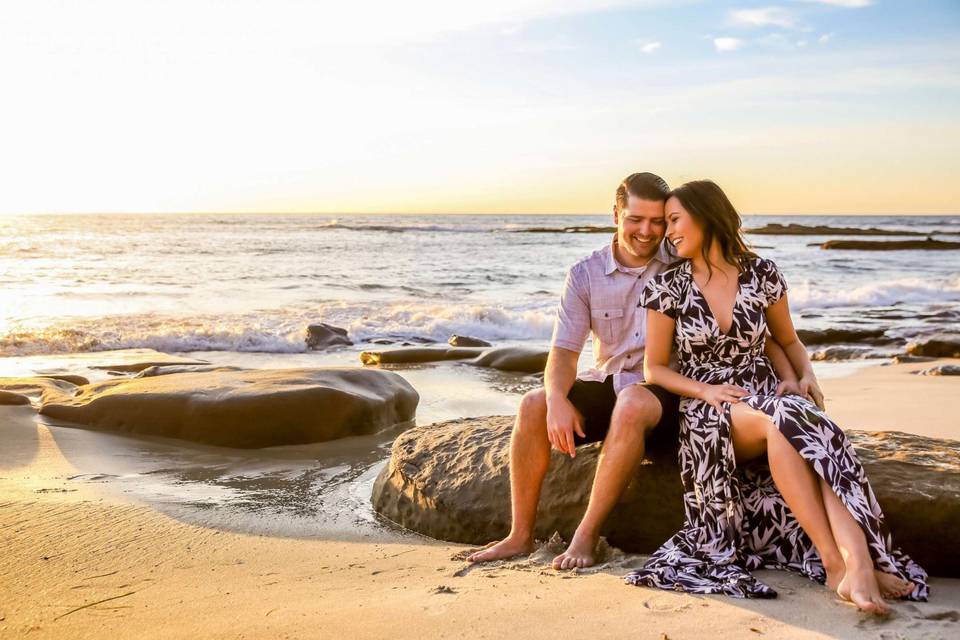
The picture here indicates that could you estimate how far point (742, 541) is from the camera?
3.48 meters

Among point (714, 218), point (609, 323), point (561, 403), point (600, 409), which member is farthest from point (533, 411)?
point (714, 218)

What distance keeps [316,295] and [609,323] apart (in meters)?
14.3

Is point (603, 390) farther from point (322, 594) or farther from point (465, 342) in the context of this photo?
point (465, 342)

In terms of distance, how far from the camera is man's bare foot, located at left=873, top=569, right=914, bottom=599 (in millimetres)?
3002

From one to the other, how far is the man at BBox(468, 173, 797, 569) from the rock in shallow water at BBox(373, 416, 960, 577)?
233 mm

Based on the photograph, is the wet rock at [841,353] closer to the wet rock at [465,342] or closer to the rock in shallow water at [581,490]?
the wet rock at [465,342]

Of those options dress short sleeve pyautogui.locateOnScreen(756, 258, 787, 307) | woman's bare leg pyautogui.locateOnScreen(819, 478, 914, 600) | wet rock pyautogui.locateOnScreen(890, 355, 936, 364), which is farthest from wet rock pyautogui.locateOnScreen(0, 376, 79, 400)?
wet rock pyautogui.locateOnScreen(890, 355, 936, 364)

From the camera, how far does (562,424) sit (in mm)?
3738

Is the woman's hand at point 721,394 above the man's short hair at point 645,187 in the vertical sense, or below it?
below

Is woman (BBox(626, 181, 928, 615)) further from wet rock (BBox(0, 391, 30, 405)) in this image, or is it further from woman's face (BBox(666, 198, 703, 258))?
wet rock (BBox(0, 391, 30, 405))

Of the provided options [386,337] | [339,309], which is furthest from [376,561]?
[339,309]

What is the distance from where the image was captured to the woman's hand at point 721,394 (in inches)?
139

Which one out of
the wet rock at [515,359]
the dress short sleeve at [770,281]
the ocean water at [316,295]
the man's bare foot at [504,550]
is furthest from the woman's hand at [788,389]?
the ocean water at [316,295]

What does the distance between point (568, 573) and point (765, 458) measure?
0.92m
